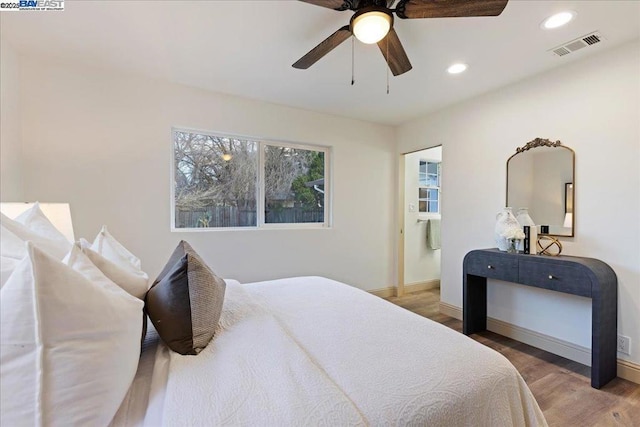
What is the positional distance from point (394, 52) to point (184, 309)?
1.76 m

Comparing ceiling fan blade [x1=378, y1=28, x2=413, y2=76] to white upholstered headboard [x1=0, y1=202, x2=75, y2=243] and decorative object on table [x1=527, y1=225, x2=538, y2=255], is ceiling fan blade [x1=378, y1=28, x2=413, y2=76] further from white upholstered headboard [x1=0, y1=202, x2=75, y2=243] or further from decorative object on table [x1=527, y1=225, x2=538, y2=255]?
white upholstered headboard [x1=0, y1=202, x2=75, y2=243]

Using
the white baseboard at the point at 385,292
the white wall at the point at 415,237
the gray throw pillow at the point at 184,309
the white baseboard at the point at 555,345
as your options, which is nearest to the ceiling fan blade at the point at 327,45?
the gray throw pillow at the point at 184,309

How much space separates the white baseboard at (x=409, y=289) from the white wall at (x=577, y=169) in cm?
91

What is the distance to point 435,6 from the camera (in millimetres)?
1414

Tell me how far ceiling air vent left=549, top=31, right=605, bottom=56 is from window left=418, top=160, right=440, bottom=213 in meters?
2.42

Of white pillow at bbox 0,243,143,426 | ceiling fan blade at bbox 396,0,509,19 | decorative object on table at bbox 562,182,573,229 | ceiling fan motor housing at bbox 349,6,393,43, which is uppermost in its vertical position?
ceiling fan blade at bbox 396,0,509,19

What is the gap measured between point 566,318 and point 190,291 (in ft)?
9.57

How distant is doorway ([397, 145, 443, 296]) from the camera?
4203mm

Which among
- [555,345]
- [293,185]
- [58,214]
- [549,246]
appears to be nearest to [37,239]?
[58,214]

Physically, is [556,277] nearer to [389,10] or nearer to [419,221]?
[389,10]

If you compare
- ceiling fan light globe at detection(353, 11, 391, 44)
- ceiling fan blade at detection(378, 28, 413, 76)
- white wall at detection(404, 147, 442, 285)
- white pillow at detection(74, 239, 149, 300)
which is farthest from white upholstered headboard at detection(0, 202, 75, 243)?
white wall at detection(404, 147, 442, 285)

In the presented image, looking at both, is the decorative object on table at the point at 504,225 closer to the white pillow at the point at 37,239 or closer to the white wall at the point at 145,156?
the white wall at the point at 145,156

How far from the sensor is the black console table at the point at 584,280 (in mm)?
1990

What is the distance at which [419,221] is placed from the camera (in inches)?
178
